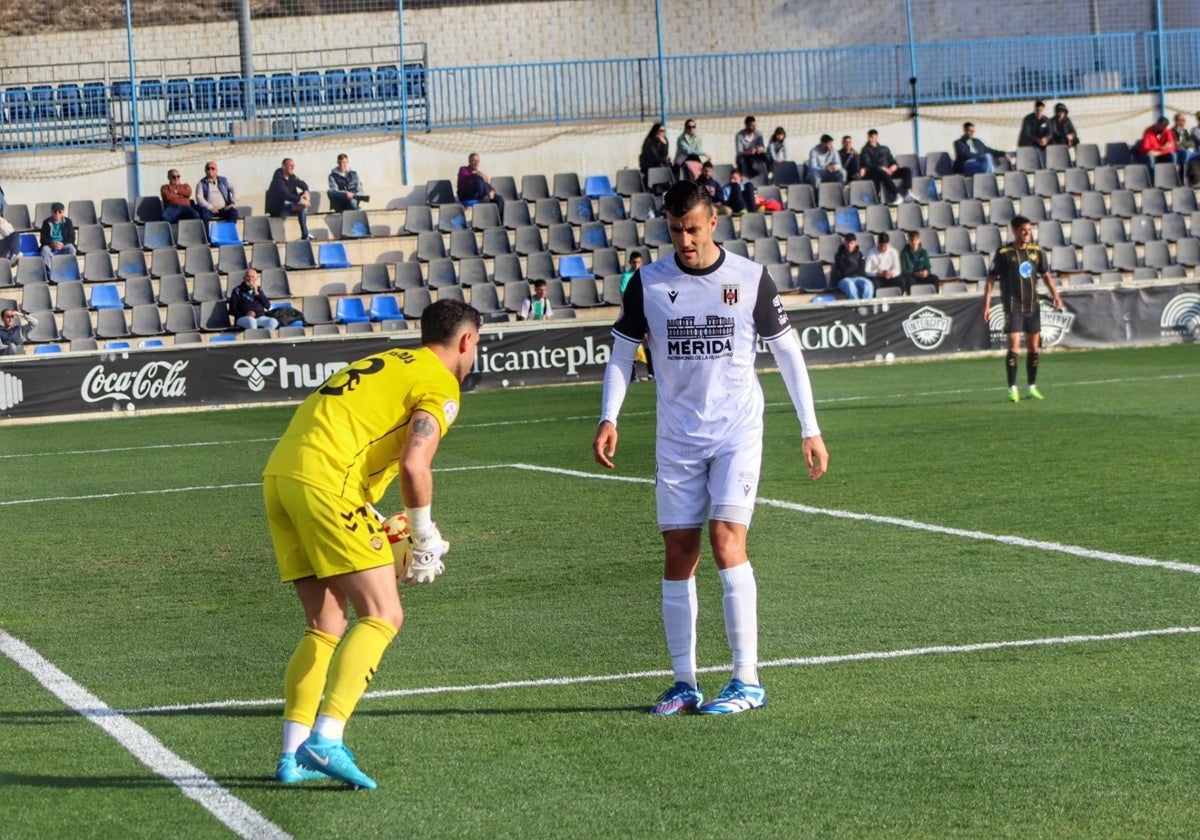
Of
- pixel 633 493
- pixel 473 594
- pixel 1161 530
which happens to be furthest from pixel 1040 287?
pixel 473 594

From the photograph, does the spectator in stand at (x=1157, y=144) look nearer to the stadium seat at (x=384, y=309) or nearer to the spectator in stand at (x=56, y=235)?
the stadium seat at (x=384, y=309)

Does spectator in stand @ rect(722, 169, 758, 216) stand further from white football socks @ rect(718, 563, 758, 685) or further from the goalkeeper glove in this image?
the goalkeeper glove

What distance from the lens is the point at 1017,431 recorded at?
1616cm

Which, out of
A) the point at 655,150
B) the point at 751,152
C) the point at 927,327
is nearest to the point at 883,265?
the point at 927,327

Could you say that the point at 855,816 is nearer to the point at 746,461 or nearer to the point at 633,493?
the point at 746,461

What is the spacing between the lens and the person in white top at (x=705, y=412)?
642cm

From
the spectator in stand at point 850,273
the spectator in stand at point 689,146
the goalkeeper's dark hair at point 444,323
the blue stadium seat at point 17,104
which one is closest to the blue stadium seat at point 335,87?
the blue stadium seat at point 17,104

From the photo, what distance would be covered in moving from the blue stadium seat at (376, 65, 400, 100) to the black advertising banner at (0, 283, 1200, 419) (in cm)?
1005

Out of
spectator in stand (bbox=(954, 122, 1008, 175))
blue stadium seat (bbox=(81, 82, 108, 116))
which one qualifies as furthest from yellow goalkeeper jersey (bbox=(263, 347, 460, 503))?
spectator in stand (bbox=(954, 122, 1008, 175))

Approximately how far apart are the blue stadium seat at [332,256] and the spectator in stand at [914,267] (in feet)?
33.6

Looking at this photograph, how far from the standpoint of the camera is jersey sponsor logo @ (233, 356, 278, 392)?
2425 cm

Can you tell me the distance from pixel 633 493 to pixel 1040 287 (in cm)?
1773

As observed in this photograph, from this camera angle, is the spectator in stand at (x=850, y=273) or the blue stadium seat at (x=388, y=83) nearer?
the spectator in stand at (x=850, y=273)

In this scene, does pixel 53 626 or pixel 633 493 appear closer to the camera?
pixel 53 626
